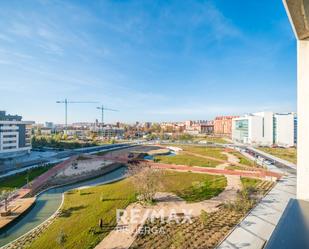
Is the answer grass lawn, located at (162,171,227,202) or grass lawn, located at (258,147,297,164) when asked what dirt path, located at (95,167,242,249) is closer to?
grass lawn, located at (162,171,227,202)

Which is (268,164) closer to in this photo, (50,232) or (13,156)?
(50,232)

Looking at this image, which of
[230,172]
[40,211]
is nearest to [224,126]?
[230,172]

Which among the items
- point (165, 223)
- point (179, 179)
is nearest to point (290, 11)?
point (165, 223)

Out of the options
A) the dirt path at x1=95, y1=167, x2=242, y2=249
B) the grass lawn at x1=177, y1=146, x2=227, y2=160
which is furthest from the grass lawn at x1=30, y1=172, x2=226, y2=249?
the grass lawn at x1=177, y1=146, x2=227, y2=160

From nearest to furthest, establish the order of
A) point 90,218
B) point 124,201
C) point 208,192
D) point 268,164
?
1. point 90,218
2. point 124,201
3. point 208,192
4. point 268,164

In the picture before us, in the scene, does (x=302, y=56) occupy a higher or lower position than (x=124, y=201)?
higher

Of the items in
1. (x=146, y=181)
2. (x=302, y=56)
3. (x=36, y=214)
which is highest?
(x=302, y=56)

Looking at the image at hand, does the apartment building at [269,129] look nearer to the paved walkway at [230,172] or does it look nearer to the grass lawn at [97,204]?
the paved walkway at [230,172]
